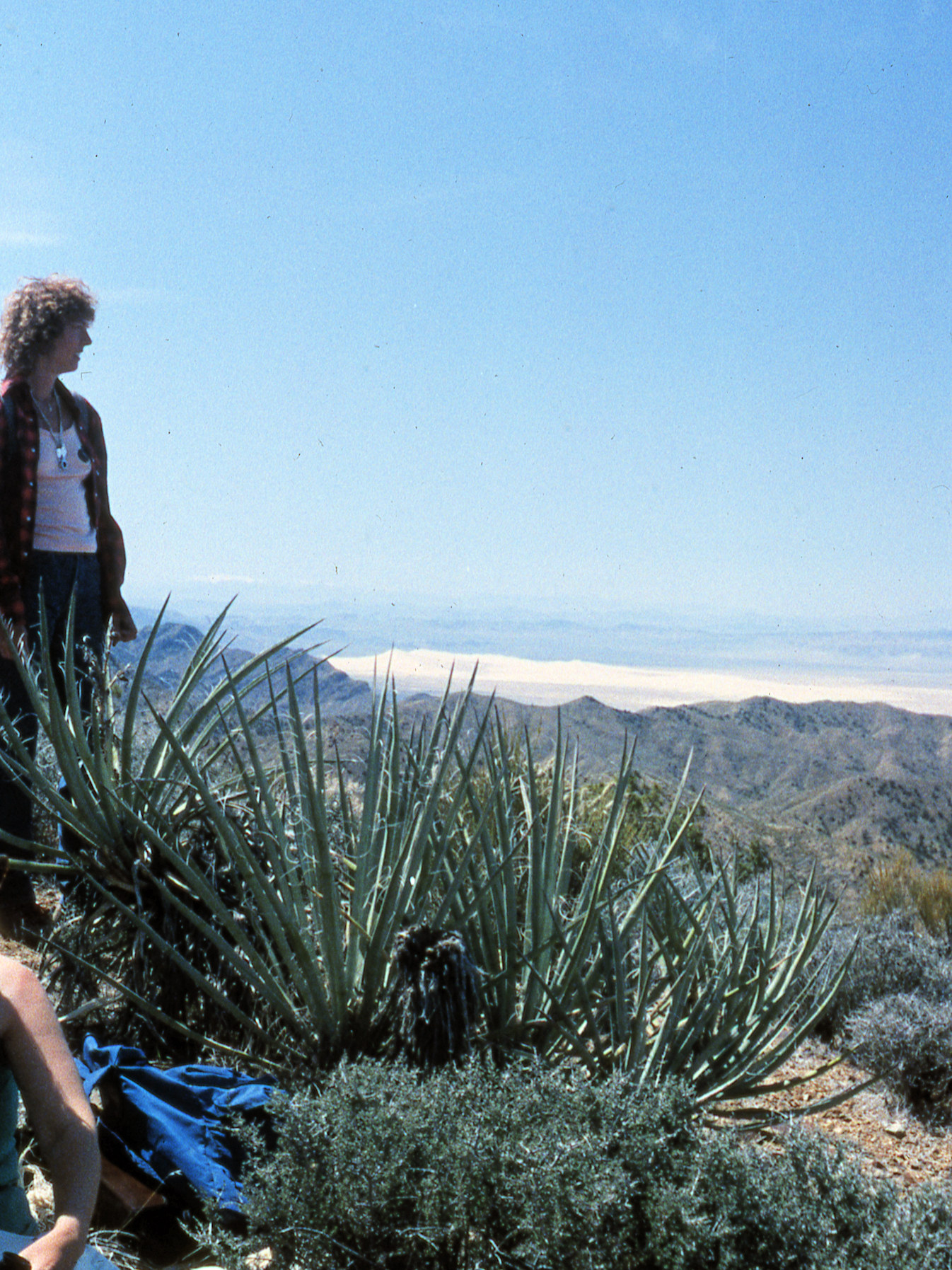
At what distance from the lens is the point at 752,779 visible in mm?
21516

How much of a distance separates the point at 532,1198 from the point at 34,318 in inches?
122

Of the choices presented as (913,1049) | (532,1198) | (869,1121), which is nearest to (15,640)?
(532,1198)

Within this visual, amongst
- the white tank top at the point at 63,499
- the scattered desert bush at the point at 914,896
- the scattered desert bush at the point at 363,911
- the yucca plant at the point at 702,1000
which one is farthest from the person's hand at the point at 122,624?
the scattered desert bush at the point at 914,896

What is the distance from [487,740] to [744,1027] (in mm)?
1044

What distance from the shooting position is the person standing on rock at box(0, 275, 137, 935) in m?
3.53

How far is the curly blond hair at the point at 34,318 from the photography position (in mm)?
3639

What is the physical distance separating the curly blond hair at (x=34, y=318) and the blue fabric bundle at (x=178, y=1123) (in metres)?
2.32

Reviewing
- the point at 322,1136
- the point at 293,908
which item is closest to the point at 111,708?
the point at 293,908

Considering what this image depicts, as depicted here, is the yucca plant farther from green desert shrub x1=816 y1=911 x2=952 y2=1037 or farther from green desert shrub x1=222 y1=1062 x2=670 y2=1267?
green desert shrub x1=816 y1=911 x2=952 y2=1037

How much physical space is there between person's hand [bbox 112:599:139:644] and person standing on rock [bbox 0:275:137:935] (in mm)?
87

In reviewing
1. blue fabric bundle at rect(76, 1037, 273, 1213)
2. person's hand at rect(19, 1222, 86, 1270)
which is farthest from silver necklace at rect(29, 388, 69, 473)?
person's hand at rect(19, 1222, 86, 1270)

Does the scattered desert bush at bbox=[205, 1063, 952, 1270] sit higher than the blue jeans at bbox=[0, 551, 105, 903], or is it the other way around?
the blue jeans at bbox=[0, 551, 105, 903]

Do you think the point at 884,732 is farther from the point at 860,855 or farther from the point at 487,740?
the point at 487,740

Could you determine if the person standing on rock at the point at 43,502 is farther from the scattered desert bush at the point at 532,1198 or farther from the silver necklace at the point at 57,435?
the scattered desert bush at the point at 532,1198
